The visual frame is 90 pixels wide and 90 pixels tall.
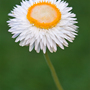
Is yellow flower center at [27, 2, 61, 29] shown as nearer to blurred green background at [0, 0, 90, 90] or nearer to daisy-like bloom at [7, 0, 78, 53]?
daisy-like bloom at [7, 0, 78, 53]

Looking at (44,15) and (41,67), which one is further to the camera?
(41,67)

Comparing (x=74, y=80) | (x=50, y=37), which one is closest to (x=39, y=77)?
(x=74, y=80)

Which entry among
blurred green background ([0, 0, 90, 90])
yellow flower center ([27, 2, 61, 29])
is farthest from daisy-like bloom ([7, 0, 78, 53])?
blurred green background ([0, 0, 90, 90])

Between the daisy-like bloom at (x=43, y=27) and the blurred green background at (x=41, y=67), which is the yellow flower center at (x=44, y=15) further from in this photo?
the blurred green background at (x=41, y=67)

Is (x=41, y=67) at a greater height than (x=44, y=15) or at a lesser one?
lesser

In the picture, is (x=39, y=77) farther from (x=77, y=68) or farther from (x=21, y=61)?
(x=77, y=68)

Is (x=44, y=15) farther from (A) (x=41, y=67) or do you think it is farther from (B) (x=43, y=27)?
(A) (x=41, y=67)

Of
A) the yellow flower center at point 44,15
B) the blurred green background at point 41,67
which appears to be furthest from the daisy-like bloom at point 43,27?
the blurred green background at point 41,67

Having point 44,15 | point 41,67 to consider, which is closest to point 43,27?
point 44,15
